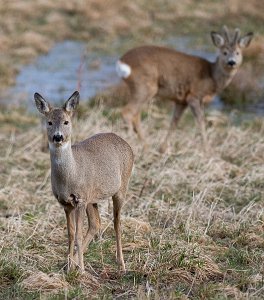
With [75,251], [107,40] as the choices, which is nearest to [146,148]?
[75,251]

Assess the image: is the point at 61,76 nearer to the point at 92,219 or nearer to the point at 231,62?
the point at 231,62

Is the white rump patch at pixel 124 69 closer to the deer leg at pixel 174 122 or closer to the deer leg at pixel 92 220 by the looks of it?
the deer leg at pixel 174 122

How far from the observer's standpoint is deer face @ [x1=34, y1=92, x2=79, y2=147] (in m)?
6.29

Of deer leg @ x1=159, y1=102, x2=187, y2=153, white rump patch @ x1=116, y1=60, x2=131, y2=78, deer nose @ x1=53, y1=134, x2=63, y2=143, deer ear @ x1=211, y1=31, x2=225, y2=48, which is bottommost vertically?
deer leg @ x1=159, y1=102, x2=187, y2=153

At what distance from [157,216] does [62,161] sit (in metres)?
2.12

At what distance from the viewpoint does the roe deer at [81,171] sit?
252 inches

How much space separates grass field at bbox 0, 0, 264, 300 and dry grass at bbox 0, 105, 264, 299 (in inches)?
0.4

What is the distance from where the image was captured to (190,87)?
12.9m

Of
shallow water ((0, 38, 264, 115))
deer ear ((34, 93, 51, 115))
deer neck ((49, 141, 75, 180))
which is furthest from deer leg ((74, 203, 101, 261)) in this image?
shallow water ((0, 38, 264, 115))

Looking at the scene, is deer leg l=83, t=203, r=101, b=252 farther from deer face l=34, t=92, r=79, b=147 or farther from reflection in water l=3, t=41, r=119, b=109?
reflection in water l=3, t=41, r=119, b=109

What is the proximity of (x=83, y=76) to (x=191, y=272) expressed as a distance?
40.3 feet

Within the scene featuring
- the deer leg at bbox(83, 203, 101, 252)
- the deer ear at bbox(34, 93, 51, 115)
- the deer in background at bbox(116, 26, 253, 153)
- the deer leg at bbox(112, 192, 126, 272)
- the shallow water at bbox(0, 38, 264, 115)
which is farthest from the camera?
the shallow water at bbox(0, 38, 264, 115)

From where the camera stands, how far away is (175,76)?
12.8 metres

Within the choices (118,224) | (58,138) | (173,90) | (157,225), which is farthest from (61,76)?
(58,138)
